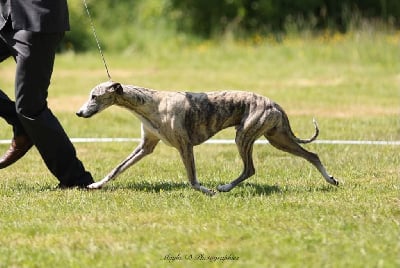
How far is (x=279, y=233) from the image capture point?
632cm

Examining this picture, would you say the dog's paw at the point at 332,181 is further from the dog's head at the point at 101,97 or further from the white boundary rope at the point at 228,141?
the white boundary rope at the point at 228,141

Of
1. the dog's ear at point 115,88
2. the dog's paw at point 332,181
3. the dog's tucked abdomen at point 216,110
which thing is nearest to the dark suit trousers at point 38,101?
the dog's ear at point 115,88

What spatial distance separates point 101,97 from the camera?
25.4ft

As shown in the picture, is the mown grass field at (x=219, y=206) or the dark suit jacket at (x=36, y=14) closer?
the mown grass field at (x=219, y=206)

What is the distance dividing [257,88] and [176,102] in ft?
33.5

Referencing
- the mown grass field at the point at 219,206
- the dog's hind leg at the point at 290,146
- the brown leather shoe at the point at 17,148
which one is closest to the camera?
the mown grass field at the point at 219,206

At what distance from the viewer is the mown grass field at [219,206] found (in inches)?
231

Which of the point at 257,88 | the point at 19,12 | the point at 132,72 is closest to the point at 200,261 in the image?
the point at 19,12

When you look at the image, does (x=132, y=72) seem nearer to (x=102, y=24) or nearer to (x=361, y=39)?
(x=361, y=39)

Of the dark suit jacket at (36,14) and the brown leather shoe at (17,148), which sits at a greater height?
the dark suit jacket at (36,14)

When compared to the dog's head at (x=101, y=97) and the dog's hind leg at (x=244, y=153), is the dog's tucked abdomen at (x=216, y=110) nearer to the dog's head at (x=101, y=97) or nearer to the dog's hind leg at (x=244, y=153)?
the dog's hind leg at (x=244, y=153)

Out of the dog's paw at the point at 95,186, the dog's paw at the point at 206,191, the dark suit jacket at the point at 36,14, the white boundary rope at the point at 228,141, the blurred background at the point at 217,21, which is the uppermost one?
the dark suit jacket at the point at 36,14

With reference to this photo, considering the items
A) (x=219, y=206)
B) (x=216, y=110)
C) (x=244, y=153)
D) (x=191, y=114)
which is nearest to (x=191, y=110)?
(x=191, y=114)

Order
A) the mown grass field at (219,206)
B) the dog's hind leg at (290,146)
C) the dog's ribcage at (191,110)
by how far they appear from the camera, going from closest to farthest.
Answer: the mown grass field at (219,206), the dog's ribcage at (191,110), the dog's hind leg at (290,146)
